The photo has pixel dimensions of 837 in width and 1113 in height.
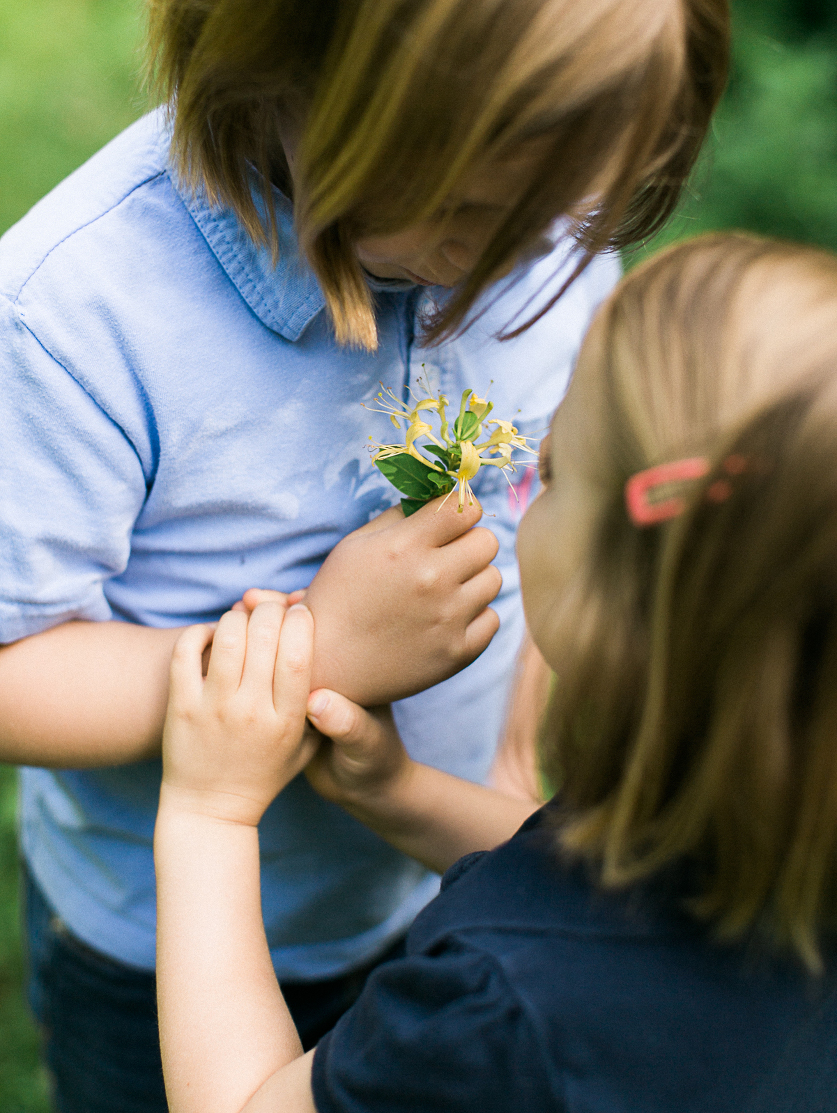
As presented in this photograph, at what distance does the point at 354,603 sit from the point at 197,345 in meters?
0.27

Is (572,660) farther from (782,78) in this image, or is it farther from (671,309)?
(782,78)

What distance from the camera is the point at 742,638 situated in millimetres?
643

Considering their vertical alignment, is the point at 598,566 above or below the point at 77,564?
below

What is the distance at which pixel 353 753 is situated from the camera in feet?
3.27

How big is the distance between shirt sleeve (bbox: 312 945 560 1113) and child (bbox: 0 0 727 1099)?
31 centimetres

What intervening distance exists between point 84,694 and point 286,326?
0.41 m

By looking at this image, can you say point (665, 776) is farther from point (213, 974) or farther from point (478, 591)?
point (213, 974)

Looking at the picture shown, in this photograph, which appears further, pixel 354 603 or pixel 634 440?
pixel 354 603

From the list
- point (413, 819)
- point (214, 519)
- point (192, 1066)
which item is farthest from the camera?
point (413, 819)

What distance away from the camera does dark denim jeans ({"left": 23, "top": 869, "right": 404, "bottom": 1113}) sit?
1.22m

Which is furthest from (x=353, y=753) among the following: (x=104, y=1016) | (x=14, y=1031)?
(x=14, y=1031)

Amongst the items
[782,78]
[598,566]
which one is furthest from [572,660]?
[782,78]

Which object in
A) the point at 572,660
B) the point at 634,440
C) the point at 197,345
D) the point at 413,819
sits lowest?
the point at 413,819

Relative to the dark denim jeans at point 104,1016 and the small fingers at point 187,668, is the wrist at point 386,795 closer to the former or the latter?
the small fingers at point 187,668
